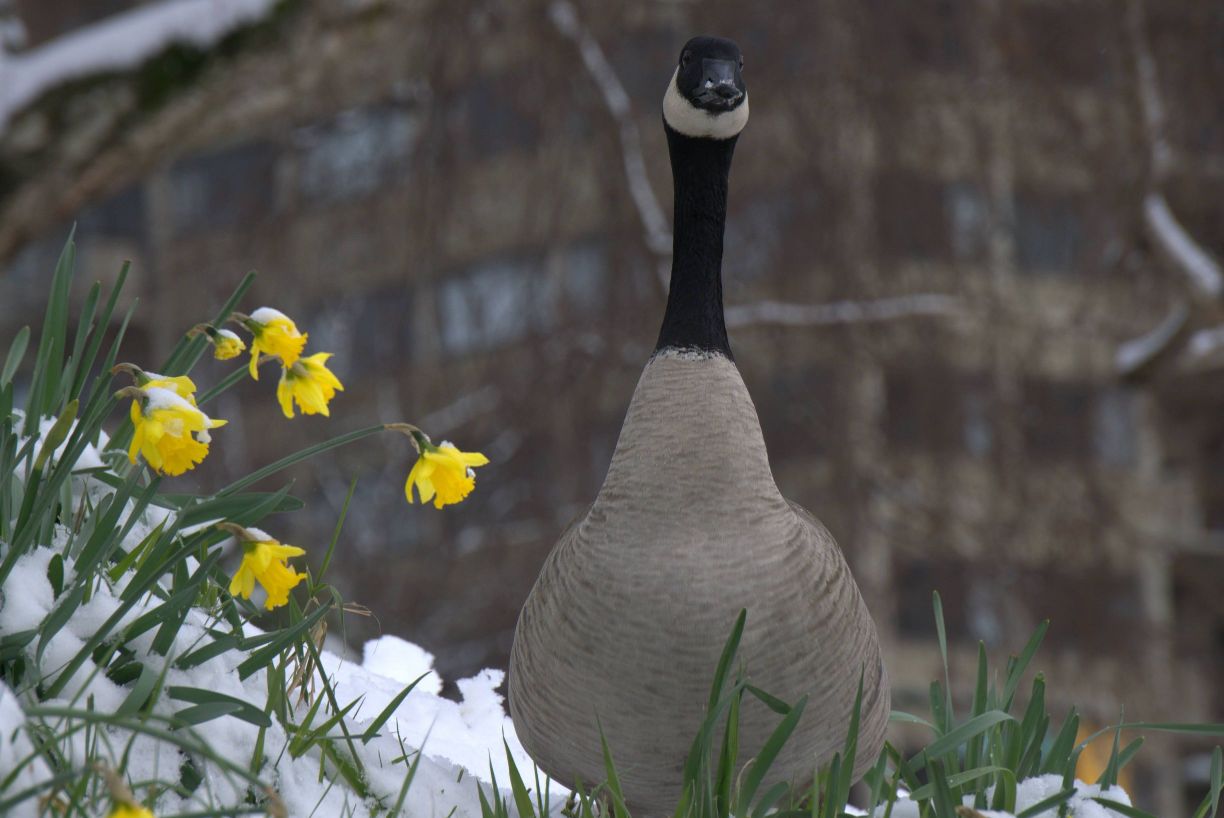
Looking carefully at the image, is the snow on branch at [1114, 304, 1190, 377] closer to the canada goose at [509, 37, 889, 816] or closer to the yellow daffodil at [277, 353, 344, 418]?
the canada goose at [509, 37, 889, 816]

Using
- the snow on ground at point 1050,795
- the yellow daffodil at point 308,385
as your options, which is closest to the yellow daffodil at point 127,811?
the yellow daffodil at point 308,385

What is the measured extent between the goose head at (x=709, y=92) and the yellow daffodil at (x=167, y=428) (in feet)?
3.86

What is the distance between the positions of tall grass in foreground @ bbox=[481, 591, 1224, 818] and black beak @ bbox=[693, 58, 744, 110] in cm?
103

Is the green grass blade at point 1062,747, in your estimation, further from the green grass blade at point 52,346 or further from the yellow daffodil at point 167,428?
the green grass blade at point 52,346

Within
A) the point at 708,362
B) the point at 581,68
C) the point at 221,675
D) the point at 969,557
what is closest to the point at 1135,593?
the point at 969,557

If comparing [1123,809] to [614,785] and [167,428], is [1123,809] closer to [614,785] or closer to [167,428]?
[614,785]

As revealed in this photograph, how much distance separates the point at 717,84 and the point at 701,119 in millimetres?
106

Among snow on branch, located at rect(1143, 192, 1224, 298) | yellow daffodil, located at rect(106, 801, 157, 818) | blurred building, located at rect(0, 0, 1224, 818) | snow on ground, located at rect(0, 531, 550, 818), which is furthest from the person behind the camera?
snow on branch, located at rect(1143, 192, 1224, 298)

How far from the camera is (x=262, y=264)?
8.27 metres

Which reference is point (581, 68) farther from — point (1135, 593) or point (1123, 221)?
point (1135, 593)

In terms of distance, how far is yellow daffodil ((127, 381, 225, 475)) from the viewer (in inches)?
89.0

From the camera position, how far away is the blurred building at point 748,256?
8.10 m

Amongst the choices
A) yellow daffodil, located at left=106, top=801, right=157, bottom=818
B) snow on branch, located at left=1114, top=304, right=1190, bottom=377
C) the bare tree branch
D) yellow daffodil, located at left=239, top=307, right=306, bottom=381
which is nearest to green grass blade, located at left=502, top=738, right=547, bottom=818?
yellow daffodil, located at left=239, top=307, right=306, bottom=381

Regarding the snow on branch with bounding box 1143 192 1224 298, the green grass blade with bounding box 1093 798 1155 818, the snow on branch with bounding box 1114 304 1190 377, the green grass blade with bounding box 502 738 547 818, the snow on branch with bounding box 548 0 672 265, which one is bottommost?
the snow on branch with bounding box 1114 304 1190 377
